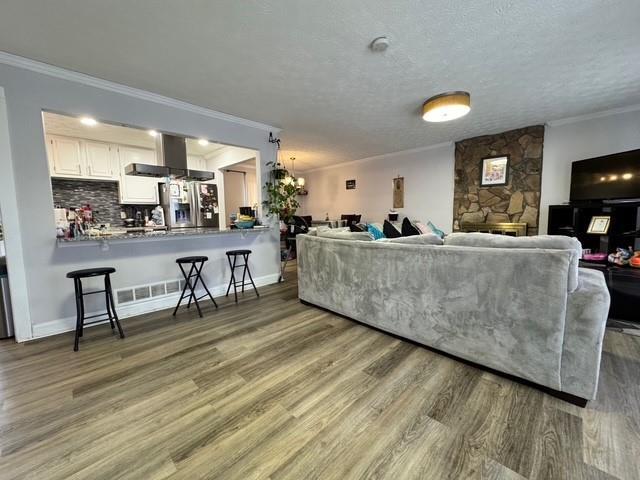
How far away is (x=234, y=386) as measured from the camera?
5.48ft

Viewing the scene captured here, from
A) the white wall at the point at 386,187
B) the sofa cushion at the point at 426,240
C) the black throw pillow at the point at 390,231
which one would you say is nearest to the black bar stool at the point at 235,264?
the black throw pillow at the point at 390,231

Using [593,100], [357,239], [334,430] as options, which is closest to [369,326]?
[357,239]

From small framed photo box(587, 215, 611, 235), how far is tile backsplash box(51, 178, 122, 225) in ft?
24.5

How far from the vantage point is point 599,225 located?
3.28 m

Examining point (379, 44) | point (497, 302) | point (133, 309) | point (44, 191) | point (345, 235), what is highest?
point (379, 44)

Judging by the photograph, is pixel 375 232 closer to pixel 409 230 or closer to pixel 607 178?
pixel 409 230

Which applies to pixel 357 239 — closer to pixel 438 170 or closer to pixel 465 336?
pixel 465 336

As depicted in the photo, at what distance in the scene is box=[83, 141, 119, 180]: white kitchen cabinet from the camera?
4242 millimetres

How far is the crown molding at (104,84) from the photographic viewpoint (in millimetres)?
2176

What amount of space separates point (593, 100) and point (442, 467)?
14.8 feet

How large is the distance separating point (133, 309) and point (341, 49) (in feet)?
11.1

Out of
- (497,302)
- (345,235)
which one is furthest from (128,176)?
(497,302)

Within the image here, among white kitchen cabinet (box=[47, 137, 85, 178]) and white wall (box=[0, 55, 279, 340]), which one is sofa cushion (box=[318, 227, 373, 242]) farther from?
white kitchen cabinet (box=[47, 137, 85, 178])

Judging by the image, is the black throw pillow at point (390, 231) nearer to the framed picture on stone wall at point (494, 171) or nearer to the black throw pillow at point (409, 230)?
the black throw pillow at point (409, 230)
